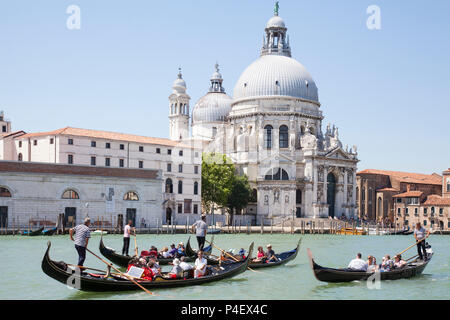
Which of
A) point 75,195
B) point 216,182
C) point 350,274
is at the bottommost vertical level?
point 350,274

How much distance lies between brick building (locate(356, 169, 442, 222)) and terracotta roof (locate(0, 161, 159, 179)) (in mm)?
39423

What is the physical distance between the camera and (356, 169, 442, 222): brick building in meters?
76.2

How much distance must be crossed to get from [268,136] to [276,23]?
46.3ft

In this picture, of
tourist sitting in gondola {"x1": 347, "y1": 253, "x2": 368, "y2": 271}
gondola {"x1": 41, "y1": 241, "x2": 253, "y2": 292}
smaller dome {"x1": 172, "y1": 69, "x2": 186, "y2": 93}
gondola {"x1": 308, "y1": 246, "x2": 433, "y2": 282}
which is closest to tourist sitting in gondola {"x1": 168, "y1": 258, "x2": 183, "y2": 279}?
gondola {"x1": 41, "y1": 241, "x2": 253, "y2": 292}

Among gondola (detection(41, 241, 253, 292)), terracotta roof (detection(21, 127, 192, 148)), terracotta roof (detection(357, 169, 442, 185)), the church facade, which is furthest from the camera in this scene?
terracotta roof (detection(357, 169, 442, 185))

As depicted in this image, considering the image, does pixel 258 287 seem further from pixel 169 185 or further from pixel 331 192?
pixel 331 192

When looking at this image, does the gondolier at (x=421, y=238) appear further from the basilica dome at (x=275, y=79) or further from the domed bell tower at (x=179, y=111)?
the domed bell tower at (x=179, y=111)

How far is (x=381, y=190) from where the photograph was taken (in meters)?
76.9

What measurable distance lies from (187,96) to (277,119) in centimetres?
1256

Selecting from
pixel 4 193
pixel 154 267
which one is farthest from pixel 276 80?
pixel 154 267

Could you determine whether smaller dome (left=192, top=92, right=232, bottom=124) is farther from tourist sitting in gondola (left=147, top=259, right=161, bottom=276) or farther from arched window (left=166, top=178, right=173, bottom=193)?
tourist sitting in gondola (left=147, top=259, right=161, bottom=276)

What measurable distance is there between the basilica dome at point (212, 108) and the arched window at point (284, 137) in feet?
45.7
